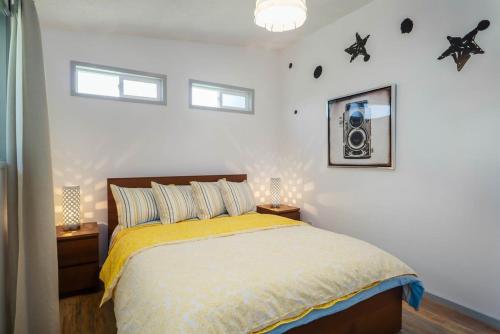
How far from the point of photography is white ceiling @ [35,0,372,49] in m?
2.42

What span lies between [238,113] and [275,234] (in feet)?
6.47

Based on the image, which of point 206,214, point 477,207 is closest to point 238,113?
point 206,214

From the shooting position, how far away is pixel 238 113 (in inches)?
145

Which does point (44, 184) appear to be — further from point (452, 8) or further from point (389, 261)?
point (452, 8)

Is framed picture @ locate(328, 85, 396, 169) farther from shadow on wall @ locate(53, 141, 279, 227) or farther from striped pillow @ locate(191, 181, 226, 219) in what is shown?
shadow on wall @ locate(53, 141, 279, 227)

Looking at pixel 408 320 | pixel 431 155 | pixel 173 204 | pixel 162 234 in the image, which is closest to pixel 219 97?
pixel 173 204

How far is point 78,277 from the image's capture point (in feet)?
7.98

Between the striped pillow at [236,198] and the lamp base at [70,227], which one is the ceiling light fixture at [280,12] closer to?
the striped pillow at [236,198]

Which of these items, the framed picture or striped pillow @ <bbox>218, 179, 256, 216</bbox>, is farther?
striped pillow @ <bbox>218, 179, 256, 216</bbox>

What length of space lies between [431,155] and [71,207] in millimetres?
3138

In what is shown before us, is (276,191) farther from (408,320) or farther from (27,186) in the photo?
(27,186)

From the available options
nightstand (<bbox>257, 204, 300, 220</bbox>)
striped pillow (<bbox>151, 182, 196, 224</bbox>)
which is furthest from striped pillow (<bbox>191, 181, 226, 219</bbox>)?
nightstand (<bbox>257, 204, 300, 220</bbox>)

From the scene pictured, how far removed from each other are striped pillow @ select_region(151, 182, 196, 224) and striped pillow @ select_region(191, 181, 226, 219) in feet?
0.20

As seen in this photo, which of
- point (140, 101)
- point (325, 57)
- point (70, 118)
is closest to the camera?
point (70, 118)
